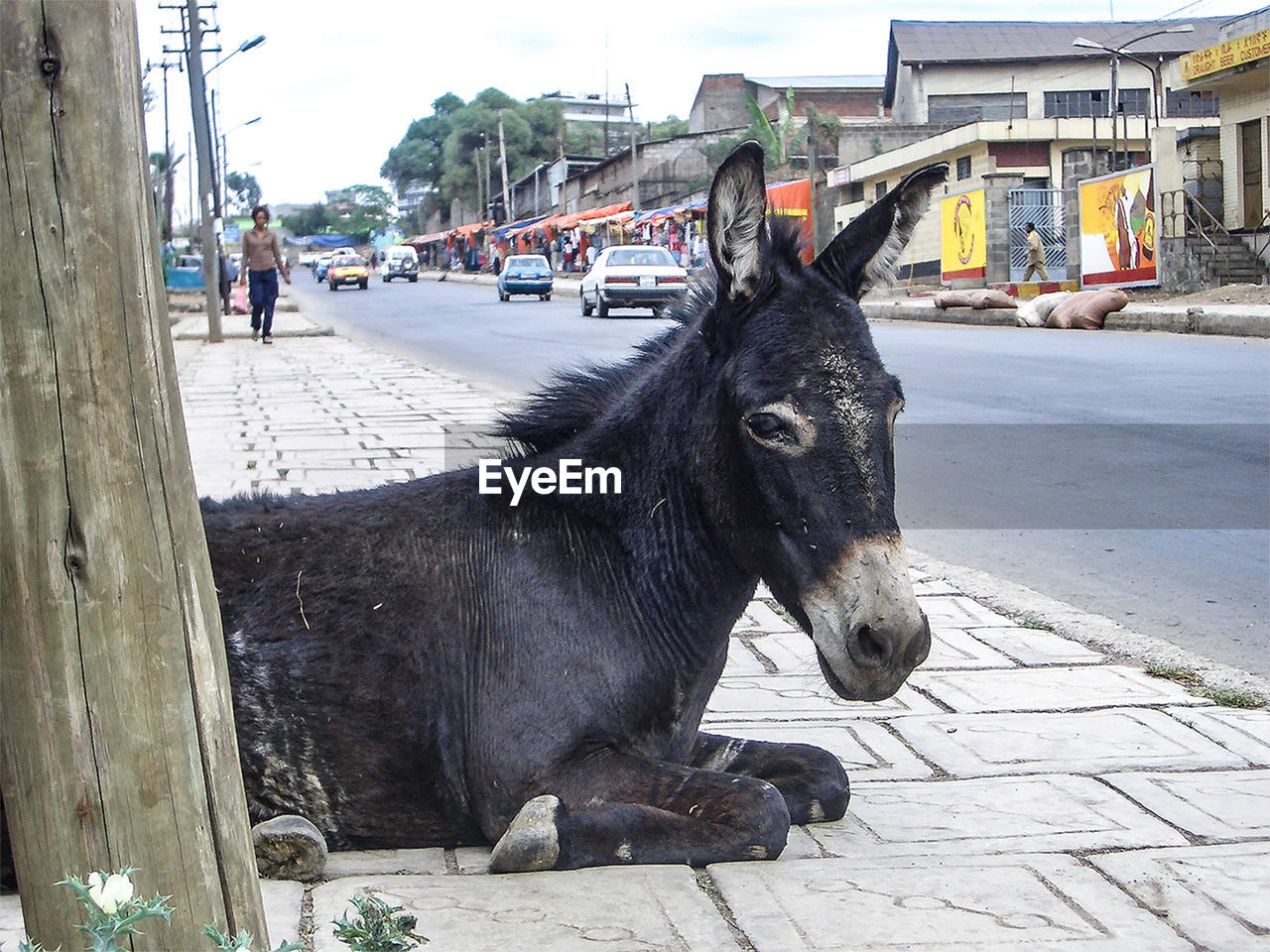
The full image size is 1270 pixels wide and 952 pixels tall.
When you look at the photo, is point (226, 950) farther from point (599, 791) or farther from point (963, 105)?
point (963, 105)

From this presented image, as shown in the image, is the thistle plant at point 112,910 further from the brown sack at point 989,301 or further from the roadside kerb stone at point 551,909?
the brown sack at point 989,301

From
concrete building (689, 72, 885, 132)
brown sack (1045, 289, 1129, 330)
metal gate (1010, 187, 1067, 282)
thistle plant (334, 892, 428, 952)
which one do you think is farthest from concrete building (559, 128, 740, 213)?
thistle plant (334, 892, 428, 952)

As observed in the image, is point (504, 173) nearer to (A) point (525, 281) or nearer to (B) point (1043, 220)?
(A) point (525, 281)

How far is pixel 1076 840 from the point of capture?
343 cm

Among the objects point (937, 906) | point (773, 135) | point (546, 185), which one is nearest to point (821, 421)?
point (937, 906)

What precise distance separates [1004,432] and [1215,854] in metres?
7.97

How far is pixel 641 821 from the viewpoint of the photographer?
325 centimetres

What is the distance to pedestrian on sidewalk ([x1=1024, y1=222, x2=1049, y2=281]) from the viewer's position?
105 feet

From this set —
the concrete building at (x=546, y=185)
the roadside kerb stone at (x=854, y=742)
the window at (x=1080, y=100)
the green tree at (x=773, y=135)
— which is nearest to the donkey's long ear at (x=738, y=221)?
the roadside kerb stone at (x=854, y=742)

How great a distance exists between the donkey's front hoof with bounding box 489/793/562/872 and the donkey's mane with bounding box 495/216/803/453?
3.60 ft

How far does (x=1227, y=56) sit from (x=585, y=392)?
2962 cm

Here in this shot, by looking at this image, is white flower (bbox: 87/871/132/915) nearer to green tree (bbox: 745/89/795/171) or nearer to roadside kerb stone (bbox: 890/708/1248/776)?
roadside kerb stone (bbox: 890/708/1248/776)

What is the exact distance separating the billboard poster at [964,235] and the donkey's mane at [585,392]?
104 ft

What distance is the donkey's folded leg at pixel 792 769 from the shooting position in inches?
143
